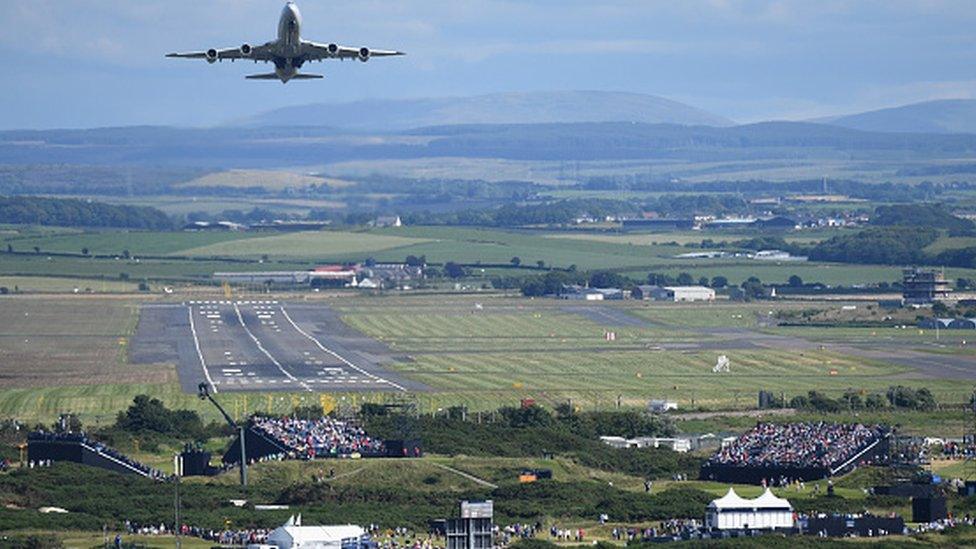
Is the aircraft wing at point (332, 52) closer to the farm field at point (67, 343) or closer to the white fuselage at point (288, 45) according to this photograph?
the white fuselage at point (288, 45)

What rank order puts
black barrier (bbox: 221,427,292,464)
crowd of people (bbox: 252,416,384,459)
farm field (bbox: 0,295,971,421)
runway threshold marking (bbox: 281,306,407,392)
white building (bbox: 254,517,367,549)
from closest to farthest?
white building (bbox: 254,517,367,549), crowd of people (bbox: 252,416,384,459), black barrier (bbox: 221,427,292,464), farm field (bbox: 0,295,971,421), runway threshold marking (bbox: 281,306,407,392)

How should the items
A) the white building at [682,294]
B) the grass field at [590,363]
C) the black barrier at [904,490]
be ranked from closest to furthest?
the black barrier at [904,490], the grass field at [590,363], the white building at [682,294]

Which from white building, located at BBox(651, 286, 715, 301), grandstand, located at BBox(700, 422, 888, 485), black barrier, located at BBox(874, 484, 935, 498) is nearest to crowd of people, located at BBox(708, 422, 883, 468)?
grandstand, located at BBox(700, 422, 888, 485)

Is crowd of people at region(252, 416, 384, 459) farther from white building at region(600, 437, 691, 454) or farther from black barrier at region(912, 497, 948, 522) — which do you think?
black barrier at region(912, 497, 948, 522)

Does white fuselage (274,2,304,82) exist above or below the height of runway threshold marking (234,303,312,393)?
above

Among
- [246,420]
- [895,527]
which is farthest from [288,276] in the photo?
[895,527]

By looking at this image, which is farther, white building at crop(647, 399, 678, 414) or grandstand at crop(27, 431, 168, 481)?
white building at crop(647, 399, 678, 414)

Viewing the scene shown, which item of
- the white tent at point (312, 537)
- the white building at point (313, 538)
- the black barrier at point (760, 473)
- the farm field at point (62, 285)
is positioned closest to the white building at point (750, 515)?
the white building at point (313, 538)
